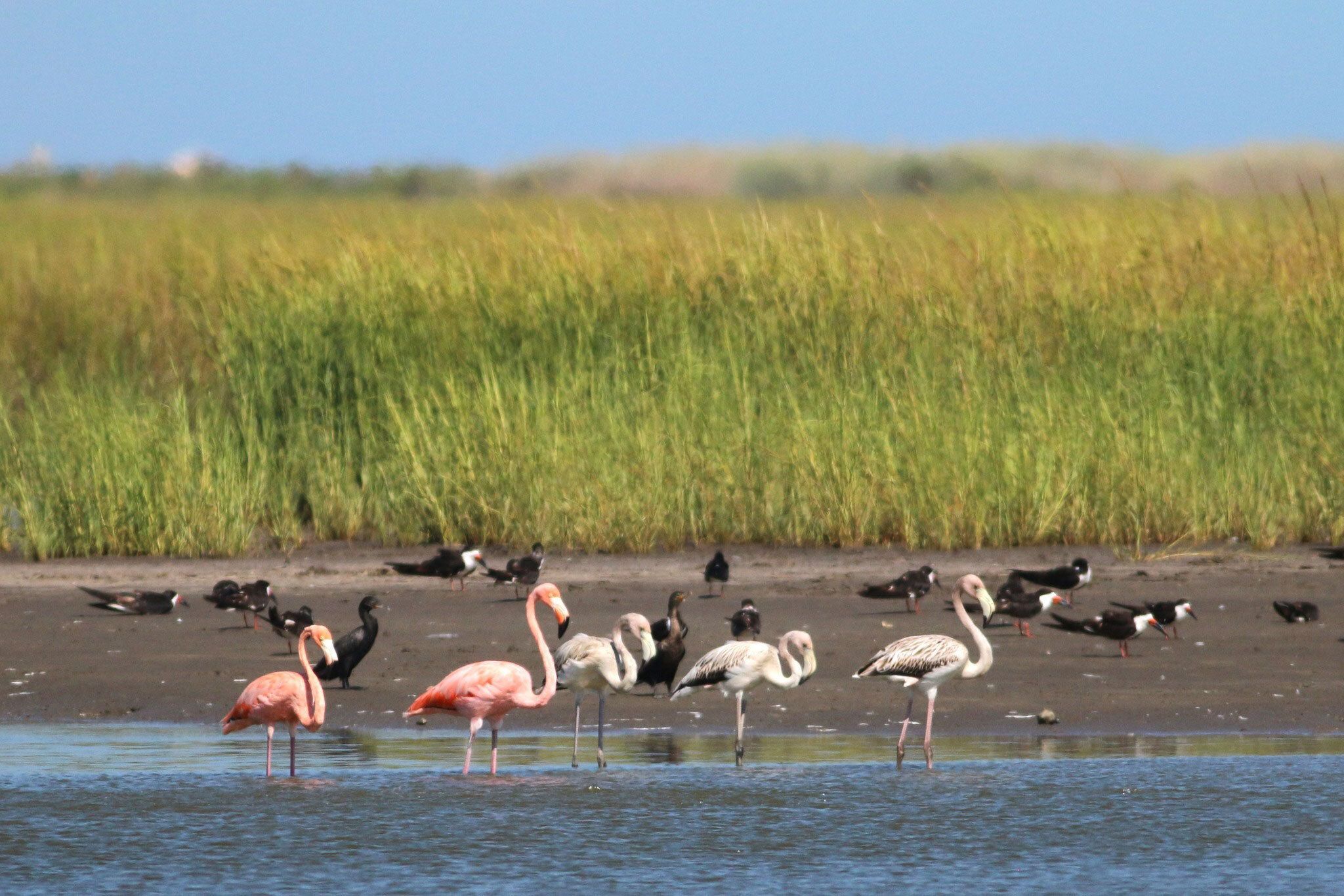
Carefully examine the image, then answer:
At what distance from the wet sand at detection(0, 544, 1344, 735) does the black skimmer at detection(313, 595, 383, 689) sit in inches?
5.0

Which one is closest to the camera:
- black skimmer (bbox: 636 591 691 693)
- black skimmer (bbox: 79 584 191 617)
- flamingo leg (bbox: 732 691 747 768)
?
flamingo leg (bbox: 732 691 747 768)

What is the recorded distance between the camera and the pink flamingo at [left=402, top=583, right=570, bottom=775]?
8.18m

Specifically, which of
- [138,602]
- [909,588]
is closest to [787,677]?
[909,588]

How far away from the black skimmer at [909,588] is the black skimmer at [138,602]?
13.6 feet

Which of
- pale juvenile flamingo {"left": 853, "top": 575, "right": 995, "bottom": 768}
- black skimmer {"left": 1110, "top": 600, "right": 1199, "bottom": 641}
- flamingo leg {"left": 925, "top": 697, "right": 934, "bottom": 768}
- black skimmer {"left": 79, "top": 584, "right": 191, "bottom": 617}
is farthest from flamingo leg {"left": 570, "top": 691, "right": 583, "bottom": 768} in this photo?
black skimmer {"left": 79, "top": 584, "right": 191, "bottom": 617}

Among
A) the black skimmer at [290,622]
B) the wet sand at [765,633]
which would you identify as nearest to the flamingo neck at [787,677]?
the wet sand at [765,633]

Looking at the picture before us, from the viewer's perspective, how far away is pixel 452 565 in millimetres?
12227

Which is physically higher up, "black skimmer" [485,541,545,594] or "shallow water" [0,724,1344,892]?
"black skimmer" [485,541,545,594]

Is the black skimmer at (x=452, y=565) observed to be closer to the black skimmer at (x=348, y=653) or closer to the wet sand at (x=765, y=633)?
the wet sand at (x=765, y=633)

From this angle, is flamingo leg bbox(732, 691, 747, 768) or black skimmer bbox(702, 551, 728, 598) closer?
flamingo leg bbox(732, 691, 747, 768)

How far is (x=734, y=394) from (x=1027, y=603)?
3.63 m

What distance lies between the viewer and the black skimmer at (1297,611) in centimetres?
1080

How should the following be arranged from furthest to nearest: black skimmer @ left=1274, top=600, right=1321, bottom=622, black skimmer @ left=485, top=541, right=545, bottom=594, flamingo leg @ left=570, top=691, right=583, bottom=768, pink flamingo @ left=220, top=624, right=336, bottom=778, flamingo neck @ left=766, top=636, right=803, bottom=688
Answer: black skimmer @ left=485, top=541, right=545, bottom=594, black skimmer @ left=1274, top=600, right=1321, bottom=622, flamingo neck @ left=766, top=636, right=803, bottom=688, flamingo leg @ left=570, top=691, right=583, bottom=768, pink flamingo @ left=220, top=624, right=336, bottom=778

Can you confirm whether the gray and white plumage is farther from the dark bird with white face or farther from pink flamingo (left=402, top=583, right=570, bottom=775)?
the dark bird with white face
